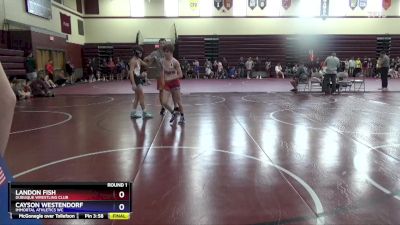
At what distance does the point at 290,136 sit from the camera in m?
6.66

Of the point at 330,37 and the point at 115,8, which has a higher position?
the point at 115,8

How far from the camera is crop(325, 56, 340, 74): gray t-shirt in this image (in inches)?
551

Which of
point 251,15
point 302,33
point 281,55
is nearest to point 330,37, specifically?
point 302,33

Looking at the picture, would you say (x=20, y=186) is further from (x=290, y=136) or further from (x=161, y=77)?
(x=161, y=77)

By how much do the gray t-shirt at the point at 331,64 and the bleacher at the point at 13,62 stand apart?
12534mm

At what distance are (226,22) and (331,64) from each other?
14658 millimetres

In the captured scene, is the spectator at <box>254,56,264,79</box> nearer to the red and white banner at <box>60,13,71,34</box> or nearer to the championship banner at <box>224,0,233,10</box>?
the championship banner at <box>224,0,233,10</box>

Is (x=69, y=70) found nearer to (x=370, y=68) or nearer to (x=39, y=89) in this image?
(x=39, y=89)

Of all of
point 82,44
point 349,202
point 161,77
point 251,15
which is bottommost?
point 349,202

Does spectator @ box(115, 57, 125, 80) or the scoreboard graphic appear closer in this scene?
the scoreboard graphic

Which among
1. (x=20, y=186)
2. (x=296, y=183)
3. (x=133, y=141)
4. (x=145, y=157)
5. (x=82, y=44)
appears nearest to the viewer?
(x=20, y=186)

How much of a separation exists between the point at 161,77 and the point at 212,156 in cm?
434

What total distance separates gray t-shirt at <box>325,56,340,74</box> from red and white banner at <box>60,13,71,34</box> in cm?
1660

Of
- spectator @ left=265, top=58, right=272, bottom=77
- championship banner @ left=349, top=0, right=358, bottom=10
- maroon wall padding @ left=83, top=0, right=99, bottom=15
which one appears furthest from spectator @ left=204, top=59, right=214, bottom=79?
championship banner @ left=349, top=0, right=358, bottom=10
